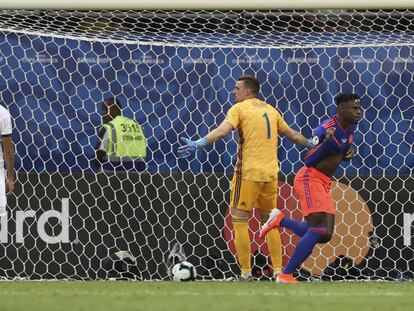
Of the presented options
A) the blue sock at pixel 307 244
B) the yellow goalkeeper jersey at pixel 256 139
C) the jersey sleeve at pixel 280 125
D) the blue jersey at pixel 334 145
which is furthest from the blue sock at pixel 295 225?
the jersey sleeve at pixel 280 125

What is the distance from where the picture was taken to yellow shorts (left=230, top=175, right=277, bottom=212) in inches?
394

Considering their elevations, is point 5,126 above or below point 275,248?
above

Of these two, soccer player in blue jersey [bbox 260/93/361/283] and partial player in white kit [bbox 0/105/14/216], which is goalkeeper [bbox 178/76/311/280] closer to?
soccer player in blue jersey [bbox 260/93/361/283]

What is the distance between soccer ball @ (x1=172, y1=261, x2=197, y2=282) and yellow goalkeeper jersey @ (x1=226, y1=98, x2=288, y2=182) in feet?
2.72

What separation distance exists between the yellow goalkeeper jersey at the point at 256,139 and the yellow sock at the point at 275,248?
0.44m

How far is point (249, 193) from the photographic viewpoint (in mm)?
10000

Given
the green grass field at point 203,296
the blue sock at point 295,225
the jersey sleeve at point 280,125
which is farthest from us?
the jersey sleeve at point 280,125

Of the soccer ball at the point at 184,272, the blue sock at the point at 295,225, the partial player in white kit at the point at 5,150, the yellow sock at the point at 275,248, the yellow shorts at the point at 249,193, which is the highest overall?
the partial player in white kit at the point at 5,150

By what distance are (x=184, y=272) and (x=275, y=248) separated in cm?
75

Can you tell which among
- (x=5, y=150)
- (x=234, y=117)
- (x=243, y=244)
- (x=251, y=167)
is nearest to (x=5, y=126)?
(x=5, y=150)

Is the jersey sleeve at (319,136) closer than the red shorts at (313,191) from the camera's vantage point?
Yes

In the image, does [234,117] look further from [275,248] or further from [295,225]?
[275,248]

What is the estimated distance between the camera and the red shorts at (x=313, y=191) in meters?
9.58

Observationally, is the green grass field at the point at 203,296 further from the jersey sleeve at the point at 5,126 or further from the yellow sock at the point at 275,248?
the jersey sleeve at the point at 5,126
